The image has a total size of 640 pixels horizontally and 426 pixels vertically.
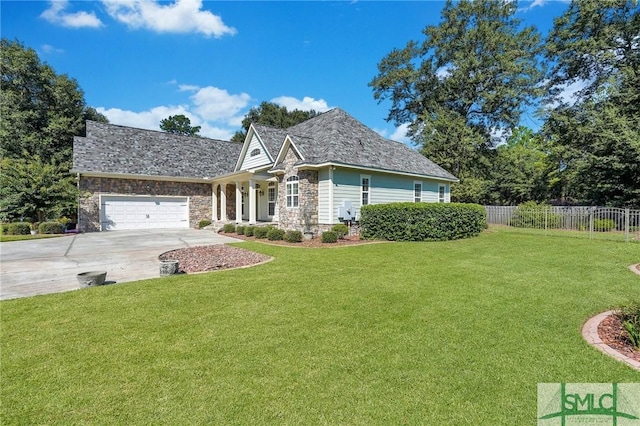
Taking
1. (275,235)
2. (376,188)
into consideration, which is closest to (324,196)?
(275,235)

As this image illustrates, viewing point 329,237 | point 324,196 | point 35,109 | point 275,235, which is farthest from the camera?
point 35,109

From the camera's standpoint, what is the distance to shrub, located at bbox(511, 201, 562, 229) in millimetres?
18078

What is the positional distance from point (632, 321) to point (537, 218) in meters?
17.3

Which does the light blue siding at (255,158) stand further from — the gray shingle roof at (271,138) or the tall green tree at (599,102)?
the tall green tree at (599,102)

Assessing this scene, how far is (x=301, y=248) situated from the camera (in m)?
11.6

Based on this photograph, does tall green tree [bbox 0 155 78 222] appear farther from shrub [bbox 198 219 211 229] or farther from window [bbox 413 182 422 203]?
window [bbox 413 182 422 203]

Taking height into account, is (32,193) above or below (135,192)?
below

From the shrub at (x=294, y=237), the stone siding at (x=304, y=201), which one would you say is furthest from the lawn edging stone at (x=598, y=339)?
the stone siding at (x=304, y=201)

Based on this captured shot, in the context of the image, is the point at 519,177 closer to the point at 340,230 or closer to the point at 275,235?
the point at 340,230

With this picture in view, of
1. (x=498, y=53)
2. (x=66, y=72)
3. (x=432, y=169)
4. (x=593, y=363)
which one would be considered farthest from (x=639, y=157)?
(x=66, y=72)

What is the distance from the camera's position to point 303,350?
361cm

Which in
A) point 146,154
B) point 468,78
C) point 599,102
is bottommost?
point 146,154

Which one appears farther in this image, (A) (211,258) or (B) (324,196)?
(B) (324,196)

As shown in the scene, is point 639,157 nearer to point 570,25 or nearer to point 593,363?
Answer: point 570,25
